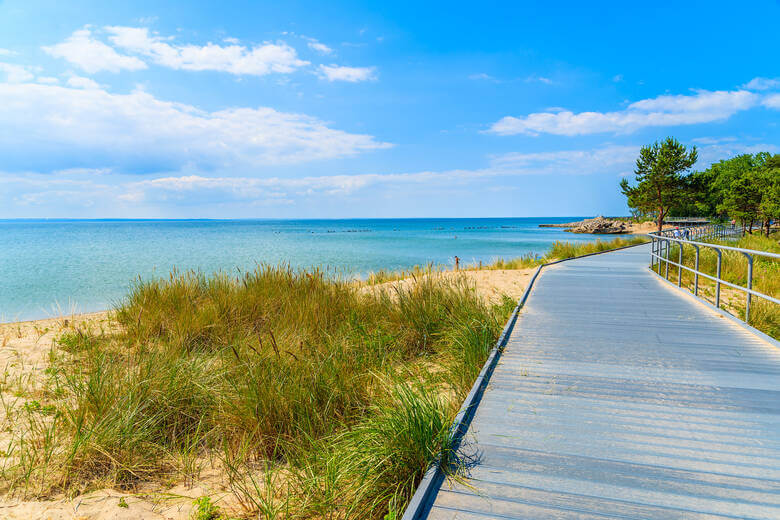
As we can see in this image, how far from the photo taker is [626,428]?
286cm

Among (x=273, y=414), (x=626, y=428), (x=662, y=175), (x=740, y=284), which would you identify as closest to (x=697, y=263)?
(x=740, y=284)

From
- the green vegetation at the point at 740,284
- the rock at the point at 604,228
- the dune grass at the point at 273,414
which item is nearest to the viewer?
the dune grass at the point at 273,414

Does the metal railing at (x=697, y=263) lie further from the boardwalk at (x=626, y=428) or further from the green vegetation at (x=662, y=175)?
the green vegetation at (x=662, y=175)

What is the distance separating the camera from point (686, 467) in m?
2.43

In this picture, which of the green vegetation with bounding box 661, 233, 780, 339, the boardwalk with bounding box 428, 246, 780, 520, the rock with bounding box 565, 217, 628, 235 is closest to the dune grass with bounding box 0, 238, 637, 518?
the boardwalk with bounding box 428, 246, 780, 520

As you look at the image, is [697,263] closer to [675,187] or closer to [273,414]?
[273,414]

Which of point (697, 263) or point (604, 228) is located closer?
point (697, 263)

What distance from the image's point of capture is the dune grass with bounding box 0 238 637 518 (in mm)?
2580

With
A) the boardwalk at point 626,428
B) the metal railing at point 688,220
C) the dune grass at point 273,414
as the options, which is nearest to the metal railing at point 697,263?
A: the boardwalk at point 626,428

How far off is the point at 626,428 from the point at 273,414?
8.61 feet

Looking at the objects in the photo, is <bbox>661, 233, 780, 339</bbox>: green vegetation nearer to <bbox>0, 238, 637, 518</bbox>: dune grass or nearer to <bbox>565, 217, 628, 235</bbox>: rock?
<bbox>0, 238, 637, 518</bbox>: dune grass

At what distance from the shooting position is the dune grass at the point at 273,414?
258 centimetres

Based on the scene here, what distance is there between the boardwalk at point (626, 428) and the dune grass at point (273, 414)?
39 centimetres

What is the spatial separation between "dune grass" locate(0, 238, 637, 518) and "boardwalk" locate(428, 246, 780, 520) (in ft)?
1.27
